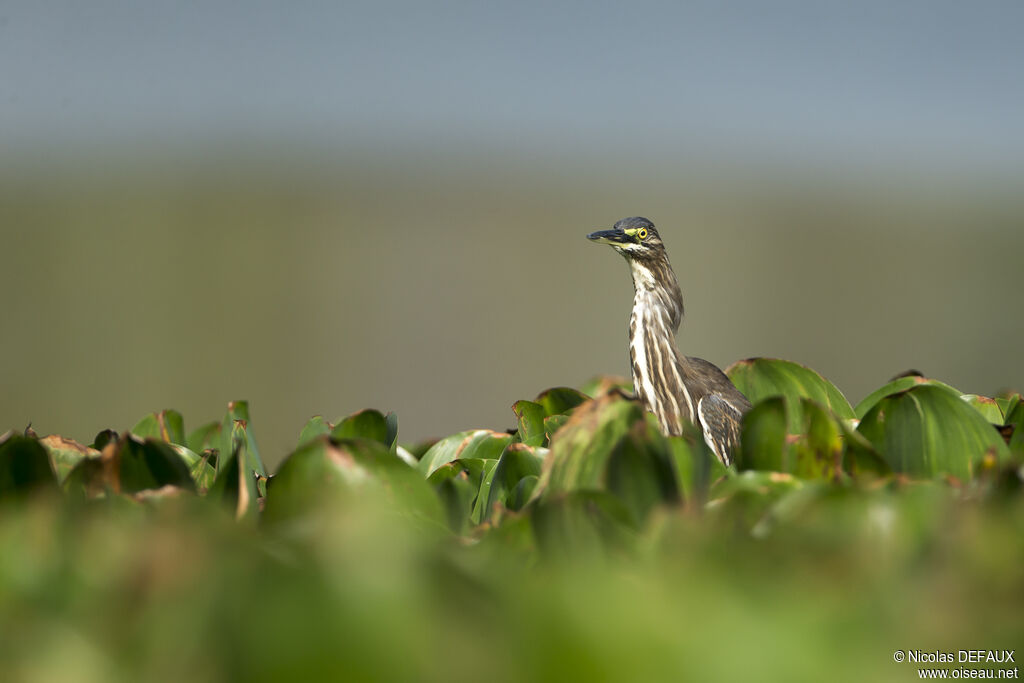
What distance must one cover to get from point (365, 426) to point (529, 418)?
1.88 feet

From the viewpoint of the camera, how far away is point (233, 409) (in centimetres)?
254

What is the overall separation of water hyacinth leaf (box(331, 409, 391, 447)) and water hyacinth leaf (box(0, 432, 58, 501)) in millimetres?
792

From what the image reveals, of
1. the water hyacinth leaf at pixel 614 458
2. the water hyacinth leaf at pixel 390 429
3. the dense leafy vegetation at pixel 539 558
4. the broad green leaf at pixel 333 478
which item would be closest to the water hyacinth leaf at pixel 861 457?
the dense leafy vegetation at pixel 539 558

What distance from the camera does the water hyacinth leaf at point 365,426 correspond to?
98.6 inches

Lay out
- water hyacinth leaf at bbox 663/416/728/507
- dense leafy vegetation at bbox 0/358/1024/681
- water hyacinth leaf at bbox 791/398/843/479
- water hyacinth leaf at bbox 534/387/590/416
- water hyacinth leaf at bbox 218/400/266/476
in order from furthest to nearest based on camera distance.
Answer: water hyacinth leaf at bbox 534/387/590/416 → water hyacinth leaf at bbox 218/400/266/476 → water hyacinth leaf at bbox 791/398/843/479 → water hyacinth leaf at bbox 663/416/728/507 → dense leafy vegetation at bbox 0/358/1024/681

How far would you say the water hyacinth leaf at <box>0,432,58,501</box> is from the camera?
1.85 metres

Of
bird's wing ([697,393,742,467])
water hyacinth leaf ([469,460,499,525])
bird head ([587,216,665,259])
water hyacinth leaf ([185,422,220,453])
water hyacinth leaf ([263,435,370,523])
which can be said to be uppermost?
bird head ([587,216,665,259])

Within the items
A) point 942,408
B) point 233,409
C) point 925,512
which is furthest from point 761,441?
point 233,409

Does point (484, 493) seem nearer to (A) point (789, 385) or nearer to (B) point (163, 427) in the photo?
(B) point (163, 427)

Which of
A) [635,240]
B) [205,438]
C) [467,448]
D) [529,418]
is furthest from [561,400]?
[635,240]

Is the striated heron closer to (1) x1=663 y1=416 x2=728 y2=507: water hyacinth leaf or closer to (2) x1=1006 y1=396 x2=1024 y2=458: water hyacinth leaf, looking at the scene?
(2) x1=1006 y1=396 x2=1024 y2=458: water hyacinth leaf

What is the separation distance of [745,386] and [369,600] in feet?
8.21

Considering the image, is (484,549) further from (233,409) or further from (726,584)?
(233,409)

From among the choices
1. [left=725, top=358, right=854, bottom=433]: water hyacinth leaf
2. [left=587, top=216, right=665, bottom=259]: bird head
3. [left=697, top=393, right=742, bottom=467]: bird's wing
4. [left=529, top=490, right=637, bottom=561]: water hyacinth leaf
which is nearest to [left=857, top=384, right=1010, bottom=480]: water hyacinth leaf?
[left=725, top=358, right=854, bottom=433]: water hyacinth leaf
